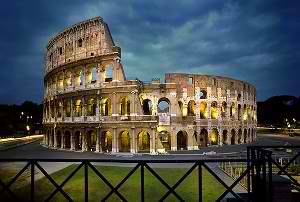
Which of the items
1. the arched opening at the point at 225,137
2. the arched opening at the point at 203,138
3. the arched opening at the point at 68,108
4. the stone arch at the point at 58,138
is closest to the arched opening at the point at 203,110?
the arched opening at the point at 203,138

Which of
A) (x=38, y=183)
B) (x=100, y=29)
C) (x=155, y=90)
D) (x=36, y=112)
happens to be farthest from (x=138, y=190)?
(x=36, y=112)

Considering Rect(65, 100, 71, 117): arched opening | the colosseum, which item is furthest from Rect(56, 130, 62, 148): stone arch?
Rect(65, 100, 71, 117): arched opening

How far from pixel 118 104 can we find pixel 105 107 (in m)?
5.88

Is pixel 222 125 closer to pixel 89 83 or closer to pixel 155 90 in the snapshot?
pixel 155 90

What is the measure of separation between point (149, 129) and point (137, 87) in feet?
16.8

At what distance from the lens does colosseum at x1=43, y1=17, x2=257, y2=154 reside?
3734 centimetres

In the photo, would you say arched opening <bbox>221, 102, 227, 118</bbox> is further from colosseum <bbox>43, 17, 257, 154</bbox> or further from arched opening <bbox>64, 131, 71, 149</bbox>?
arched opening <bbox>64, 131, 71, 149</bbox>

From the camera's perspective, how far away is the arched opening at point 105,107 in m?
39.7

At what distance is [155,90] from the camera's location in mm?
39594

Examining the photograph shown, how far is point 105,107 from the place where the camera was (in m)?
43.0

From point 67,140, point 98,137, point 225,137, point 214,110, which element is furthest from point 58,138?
point 225,137

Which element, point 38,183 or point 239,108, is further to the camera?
point 239,108

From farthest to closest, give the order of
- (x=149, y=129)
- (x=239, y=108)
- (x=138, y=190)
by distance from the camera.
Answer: (x=239, y=108) < (x=149, y=129) < (x=138, y=190)

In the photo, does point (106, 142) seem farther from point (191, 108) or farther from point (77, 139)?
point (191, 108)
